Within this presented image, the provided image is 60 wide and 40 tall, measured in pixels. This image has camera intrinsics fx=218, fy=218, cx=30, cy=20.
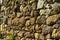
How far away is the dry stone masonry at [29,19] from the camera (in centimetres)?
417

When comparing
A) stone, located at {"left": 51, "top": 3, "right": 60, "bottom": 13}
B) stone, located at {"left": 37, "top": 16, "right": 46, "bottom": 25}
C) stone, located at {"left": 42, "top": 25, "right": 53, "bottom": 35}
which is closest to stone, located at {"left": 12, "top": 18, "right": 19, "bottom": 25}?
stone, located at {"left": 37, "top": 16, "right": 46, "bottom": 25}

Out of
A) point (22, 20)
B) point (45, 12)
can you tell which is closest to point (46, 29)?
point (45, 12)

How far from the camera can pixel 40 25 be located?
4.45 meters

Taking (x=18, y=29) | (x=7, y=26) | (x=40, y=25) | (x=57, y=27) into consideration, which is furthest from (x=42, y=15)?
(x=7, y=26)

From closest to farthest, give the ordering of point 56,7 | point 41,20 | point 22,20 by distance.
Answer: point 56,7 < point 41,20 < point 22,20

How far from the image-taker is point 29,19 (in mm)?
4805

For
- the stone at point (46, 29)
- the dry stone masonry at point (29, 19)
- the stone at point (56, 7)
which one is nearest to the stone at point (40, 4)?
the dry stone masonry at point (29, 19)

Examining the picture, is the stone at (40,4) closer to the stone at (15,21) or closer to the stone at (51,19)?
the stone at (51,19)

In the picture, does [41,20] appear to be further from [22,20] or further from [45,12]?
[22,20]

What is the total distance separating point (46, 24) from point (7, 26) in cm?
151

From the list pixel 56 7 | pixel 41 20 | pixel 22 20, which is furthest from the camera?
pixel 22 20

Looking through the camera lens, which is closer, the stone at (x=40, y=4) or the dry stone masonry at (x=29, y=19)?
the dry stone masonry at (x=29, y=19)

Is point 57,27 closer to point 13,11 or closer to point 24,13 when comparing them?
point 24,13

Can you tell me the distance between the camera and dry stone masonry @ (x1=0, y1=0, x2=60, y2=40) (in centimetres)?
417
